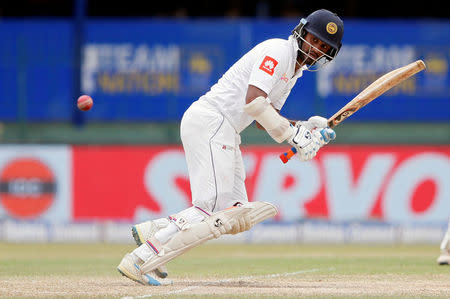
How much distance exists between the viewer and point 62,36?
1638 centimetres

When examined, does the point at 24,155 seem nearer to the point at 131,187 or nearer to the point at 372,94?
the point at 131,187

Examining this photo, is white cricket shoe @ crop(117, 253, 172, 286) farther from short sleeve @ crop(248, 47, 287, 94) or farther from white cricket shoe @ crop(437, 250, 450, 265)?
white cricket shoe @ crop(437, 250, 450, 265)

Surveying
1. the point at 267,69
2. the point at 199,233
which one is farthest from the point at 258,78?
the point at 199,233

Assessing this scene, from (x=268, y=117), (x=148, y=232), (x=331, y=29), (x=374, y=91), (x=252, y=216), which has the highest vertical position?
(x=331, y=29)

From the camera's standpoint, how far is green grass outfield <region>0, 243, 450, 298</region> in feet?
22.5

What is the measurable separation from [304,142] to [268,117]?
1.06ft

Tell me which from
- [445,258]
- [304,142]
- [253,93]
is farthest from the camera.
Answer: [445,258]

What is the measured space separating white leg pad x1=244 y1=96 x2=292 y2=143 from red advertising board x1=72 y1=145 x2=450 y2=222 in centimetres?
781

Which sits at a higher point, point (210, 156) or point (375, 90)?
point (375, 90)

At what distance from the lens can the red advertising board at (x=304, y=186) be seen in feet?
48.6

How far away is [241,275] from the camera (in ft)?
27.8

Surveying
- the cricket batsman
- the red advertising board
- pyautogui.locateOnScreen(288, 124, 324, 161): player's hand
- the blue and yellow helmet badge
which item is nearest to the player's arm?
the cricket batsman

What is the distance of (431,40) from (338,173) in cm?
321

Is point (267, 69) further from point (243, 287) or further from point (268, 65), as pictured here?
point (243, 287)
